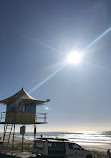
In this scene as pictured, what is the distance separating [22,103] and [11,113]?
6.01 feet

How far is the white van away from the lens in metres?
14.2

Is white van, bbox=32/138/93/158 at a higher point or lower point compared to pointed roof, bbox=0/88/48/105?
lower

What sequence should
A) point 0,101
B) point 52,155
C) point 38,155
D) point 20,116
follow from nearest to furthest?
point 52,155 → point 38,155 → point 20,116 → point 0,101

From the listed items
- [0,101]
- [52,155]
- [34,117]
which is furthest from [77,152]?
[0,101]

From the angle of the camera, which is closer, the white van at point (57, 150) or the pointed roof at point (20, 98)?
the white van at point (57, 150)

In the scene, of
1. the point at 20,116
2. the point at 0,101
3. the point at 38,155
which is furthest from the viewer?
the point at 0,101

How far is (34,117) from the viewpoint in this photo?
70.7 feet

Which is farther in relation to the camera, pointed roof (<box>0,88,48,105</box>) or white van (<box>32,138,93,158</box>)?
pointed roof (<box>0,88,48,105</box>)

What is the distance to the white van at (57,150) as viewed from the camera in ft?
46.5

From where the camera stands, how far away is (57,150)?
47.5 ft

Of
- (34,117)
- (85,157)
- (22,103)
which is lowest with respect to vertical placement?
(85,157)

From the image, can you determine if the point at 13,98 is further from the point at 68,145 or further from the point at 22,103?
the point at 68,145

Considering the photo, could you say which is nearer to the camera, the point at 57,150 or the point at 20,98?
the point at 57,150

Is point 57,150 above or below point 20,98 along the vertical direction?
below
